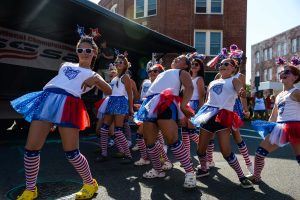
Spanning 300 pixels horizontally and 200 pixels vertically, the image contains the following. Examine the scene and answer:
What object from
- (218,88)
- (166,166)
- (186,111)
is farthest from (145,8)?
(186,111)

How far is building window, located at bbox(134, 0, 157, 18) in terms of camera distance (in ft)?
86.7

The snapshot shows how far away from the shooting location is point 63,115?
4.11 meters

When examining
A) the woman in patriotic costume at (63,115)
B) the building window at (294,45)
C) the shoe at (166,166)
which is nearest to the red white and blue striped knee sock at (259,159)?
the shoe at (166,166)

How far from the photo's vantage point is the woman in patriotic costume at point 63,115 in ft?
13.4

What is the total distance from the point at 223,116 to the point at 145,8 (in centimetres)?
2292

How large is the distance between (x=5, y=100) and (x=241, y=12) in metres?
20.0

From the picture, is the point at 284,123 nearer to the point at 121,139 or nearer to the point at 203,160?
the point at 203,160

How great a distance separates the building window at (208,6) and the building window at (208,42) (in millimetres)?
1475

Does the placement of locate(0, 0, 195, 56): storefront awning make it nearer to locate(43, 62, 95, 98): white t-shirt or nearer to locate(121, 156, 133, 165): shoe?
locate(121, 156, 133, 165): shoe

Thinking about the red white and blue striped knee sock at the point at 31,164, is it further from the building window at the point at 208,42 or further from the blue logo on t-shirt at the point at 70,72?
the building window at the point at 208,42

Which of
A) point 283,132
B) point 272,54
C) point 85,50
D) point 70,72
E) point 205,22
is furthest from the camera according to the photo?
point 272,54

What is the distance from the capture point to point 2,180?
528 cm

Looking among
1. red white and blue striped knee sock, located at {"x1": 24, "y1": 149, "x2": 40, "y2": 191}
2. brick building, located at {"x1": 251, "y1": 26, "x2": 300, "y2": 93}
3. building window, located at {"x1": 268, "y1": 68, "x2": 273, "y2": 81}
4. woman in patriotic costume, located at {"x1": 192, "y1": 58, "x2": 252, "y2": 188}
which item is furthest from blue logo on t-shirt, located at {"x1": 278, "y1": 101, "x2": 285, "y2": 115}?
building window, located at {"x1": 268, "y1": 68, "x2": 273, "y2": 81}

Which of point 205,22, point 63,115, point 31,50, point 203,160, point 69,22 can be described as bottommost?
point 203,160
